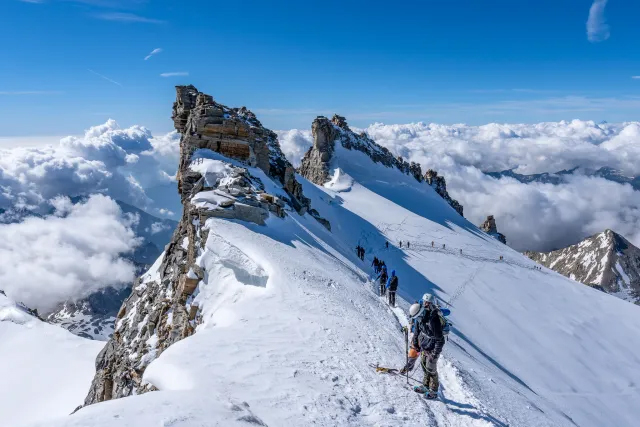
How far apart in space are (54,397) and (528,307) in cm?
4890

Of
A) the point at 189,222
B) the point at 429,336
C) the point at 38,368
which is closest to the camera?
the point at 429,336

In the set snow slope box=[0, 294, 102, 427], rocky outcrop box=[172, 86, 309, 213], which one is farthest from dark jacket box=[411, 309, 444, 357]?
snow slope box=[0, 294, 102, 427]

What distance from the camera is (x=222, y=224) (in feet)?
76.2

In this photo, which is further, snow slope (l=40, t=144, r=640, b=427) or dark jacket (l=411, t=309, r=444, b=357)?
dark jacket (l=411, t=309, r=444, b=357)

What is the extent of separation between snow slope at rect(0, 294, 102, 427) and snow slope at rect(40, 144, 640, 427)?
23.0 m

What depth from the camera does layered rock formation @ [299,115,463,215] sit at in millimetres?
86562

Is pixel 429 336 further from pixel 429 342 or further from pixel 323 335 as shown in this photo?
pixel 323 335

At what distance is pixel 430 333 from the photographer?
9.78m

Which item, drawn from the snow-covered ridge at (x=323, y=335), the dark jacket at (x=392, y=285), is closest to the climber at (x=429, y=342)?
the snow-covered ridge at (x=323, y=335)

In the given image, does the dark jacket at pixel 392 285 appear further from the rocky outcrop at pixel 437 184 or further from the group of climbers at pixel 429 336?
the rocky outcrop at pixel 437 184

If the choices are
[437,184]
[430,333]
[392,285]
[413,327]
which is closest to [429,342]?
[430,333]

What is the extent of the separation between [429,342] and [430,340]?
2.5 inches

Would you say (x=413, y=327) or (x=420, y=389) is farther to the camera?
(x=413, y=327)

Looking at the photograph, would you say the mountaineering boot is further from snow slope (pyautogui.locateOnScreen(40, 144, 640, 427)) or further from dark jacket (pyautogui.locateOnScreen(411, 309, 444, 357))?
dark jacket (pyautogui.locateOnScreen(411, 309, 444, 357))
